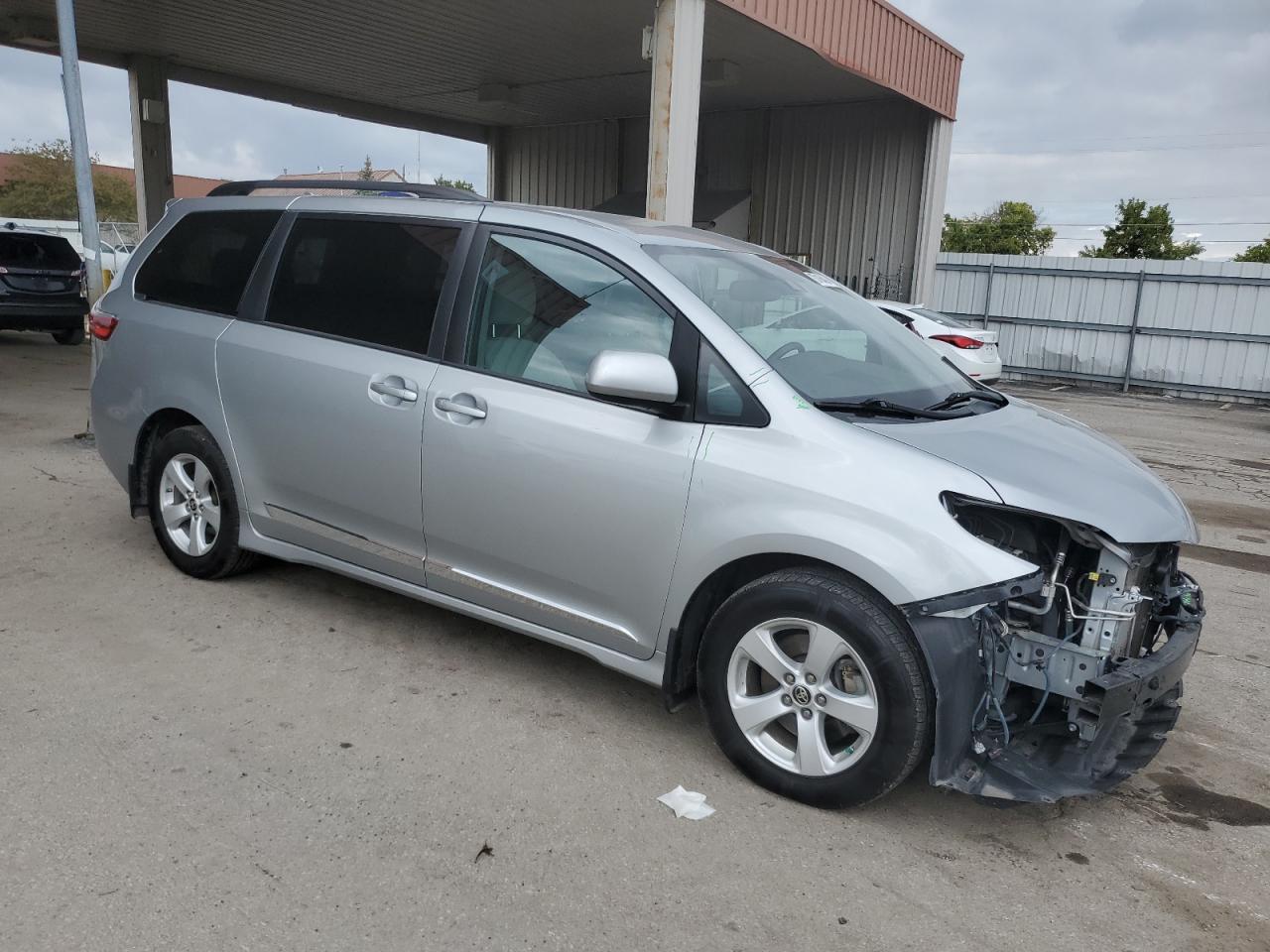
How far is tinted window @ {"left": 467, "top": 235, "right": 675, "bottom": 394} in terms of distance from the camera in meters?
3.49

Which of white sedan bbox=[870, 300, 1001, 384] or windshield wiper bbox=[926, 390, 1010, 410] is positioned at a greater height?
windshield wiper bbox=[926, 390, 1010, 410]

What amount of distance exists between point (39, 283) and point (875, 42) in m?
11.9

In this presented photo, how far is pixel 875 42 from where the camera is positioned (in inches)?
525

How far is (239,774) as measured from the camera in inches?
124

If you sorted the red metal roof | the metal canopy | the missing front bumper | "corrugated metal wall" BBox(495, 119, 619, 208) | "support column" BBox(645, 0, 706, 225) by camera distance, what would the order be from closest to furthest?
the missing front bumper
"support column" BBox(645, 0, 706, 225)
the red metal roof
the metal canopy
"corrugated metal wall" BBox(495, 119, 619, 208)

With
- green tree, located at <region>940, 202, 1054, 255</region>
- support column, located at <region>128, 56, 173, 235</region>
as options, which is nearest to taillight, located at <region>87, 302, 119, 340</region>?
support column, located at <region>128, 56, 173, 235</region>

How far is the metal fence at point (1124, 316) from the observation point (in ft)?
57.3

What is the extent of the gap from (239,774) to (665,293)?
2.07 meters

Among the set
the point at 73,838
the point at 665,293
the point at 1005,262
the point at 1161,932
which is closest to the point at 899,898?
the point at 1161,932

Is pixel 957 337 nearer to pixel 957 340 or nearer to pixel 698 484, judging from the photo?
pixel 957 340

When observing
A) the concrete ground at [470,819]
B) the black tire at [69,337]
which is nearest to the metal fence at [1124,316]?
the black tire at [69,337]

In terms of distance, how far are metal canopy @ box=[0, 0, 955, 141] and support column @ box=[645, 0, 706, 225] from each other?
905mm

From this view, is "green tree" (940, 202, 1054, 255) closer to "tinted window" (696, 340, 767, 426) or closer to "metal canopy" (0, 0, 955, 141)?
"metal canopy" (0, 0, 955, 141)

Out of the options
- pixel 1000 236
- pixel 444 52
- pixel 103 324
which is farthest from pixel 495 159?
pixel 1000 236
